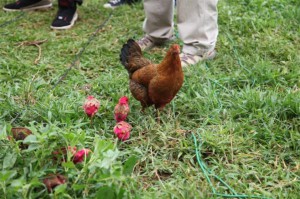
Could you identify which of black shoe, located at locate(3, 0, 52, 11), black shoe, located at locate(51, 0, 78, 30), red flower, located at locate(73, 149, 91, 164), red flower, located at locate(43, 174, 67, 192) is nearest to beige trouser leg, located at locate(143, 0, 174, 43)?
black shoe, located at locate(51, 0, 78, 30)

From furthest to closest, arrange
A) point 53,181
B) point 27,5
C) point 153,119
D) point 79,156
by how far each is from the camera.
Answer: point 27,5 < point 153,119 < point 79,156 < point 53,181

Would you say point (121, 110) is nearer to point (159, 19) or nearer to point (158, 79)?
point (158, 79)

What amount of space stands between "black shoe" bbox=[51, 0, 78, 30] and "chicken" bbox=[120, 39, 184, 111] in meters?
1.96

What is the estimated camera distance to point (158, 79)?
2.29 metres

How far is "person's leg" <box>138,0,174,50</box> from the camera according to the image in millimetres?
3457

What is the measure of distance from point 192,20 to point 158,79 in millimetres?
1127

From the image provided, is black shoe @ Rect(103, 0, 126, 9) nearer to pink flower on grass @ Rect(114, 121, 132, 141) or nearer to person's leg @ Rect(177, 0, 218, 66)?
person's leg @ Rect(177, 0, 218, 66)

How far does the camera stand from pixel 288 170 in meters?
2.06

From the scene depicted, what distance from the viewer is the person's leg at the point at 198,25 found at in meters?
3.22

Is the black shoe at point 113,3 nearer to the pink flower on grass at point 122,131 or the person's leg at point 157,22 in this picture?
the person's leg at point 157,22

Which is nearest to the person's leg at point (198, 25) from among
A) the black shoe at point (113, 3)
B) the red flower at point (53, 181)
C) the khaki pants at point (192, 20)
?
the khaki pants at point (192, 20)

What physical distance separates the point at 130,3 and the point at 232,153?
3.29 m

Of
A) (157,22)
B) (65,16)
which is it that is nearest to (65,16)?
(65,16)

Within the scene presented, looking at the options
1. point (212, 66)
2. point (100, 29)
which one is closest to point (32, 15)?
point (100, 29)
